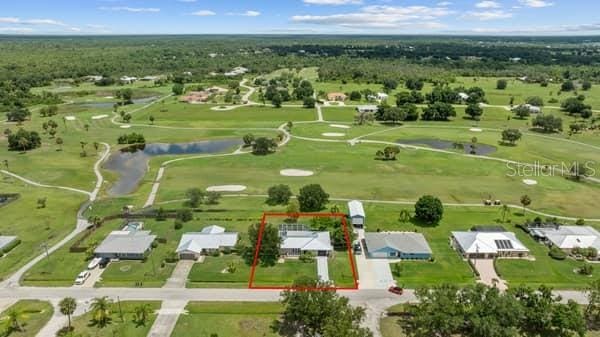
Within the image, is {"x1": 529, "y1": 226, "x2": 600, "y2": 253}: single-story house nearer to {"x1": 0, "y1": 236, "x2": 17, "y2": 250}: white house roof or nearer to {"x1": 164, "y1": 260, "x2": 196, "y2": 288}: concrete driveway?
{"x1": 164, "y1": 260, "x2": 196, "y2": 288}: concrete driveway

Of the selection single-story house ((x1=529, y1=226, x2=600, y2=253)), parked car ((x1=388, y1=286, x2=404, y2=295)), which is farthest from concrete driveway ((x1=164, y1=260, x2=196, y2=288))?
single-story house ((x1=529, y1=226, x2=600, y2=253))

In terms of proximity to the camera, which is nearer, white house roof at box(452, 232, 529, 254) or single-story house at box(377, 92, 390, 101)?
white house roof at box(452, 232, 529, 254)

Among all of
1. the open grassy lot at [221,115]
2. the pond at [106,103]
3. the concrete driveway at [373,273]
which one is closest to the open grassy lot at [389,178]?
the concrete driveway at [373,273]

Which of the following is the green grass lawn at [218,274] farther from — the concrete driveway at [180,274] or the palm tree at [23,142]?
the palm tree at [23,142]

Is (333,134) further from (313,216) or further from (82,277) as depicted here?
(82,277)

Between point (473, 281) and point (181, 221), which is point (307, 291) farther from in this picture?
point (181, 221)

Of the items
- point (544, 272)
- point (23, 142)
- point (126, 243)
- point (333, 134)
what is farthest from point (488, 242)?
point (23, 142)

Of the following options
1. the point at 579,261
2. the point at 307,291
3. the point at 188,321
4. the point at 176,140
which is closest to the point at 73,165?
the point at 176,140

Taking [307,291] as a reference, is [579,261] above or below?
below
